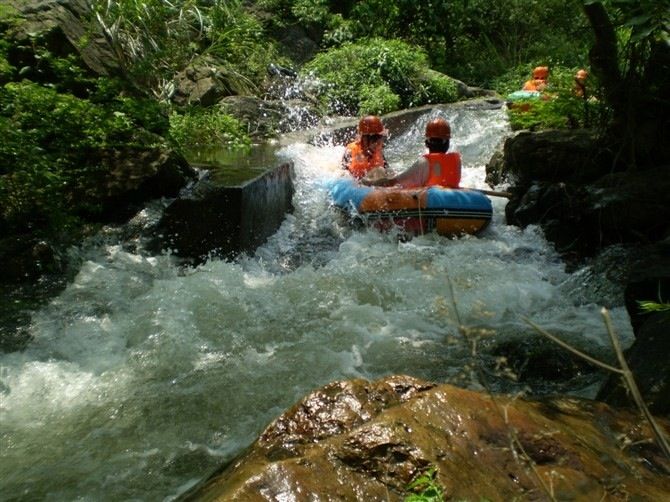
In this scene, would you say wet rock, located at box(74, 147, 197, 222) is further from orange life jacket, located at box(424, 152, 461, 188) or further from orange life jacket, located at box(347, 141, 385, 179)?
orange life jacket, located at box(424, 152, 461, 188)

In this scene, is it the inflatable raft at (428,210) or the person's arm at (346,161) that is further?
the person's arm at (346,161)

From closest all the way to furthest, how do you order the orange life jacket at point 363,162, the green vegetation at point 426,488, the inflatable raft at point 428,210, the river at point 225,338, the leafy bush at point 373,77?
1. the green vegetation at point 426,488
2. the river at point 225,338
3. the inflatable raft at point 428,210
4. the orange life jacket at point 363,162
5. the leafy bush at point 373,77

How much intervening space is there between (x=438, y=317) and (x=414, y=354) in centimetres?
66

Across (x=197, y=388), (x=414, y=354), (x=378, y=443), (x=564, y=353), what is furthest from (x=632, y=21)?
(x=197, y=388)

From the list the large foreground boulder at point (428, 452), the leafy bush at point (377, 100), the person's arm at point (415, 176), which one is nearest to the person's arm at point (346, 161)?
the person's arm at point (415, 176)

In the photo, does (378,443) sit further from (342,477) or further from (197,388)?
(197,388)

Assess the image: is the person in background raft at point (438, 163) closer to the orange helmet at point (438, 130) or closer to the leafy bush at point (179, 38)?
the orange helmet at point (438, 130)

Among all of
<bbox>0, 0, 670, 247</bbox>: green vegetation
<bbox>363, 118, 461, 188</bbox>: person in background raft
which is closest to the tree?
<bbox>0, 0, 670, 247</bbox>: green vegetation

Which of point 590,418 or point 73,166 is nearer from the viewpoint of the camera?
point 590,418

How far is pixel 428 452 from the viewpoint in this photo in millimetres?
2045

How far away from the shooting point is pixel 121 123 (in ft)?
19.6

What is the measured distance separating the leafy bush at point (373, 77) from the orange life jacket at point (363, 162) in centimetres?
475

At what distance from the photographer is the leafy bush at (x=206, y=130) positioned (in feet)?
28.3

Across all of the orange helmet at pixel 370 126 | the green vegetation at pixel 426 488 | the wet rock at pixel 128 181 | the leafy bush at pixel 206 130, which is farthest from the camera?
the leafy bush at pixel 206 130
